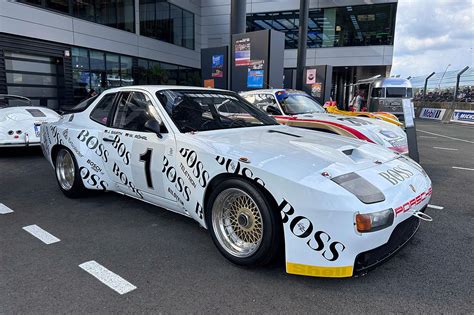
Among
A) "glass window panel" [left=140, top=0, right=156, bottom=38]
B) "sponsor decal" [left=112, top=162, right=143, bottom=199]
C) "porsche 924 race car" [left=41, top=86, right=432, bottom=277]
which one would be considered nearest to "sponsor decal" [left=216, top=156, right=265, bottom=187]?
"porsche 924 race car" [left=41, top=86, right=432, bottom=277]

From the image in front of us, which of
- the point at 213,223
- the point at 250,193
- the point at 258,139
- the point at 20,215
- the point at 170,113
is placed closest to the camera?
the point at 250,193

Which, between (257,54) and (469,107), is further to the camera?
(469,107)

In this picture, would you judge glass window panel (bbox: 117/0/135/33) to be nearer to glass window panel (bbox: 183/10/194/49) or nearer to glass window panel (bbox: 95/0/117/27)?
glass window panel (bbox: 95/0/117/27)

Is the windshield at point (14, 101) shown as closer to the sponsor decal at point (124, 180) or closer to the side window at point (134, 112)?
the side window at point (134, 112)

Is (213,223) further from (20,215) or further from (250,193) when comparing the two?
(20,215)

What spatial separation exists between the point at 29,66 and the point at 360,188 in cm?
1715

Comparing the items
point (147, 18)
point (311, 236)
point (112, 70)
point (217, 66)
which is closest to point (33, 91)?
point (112, 70)

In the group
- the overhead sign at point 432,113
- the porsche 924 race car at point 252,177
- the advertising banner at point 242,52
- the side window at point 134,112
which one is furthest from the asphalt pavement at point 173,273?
the overhead sign at point 432,113

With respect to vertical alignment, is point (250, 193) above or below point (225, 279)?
above

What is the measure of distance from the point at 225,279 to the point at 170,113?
177 centimetres

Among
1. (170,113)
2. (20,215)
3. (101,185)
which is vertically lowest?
(20,215)

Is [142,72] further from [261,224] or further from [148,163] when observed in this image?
[261,224]

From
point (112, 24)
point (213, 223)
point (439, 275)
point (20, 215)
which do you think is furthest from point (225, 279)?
point (112, 24)

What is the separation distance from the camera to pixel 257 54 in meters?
10.5
